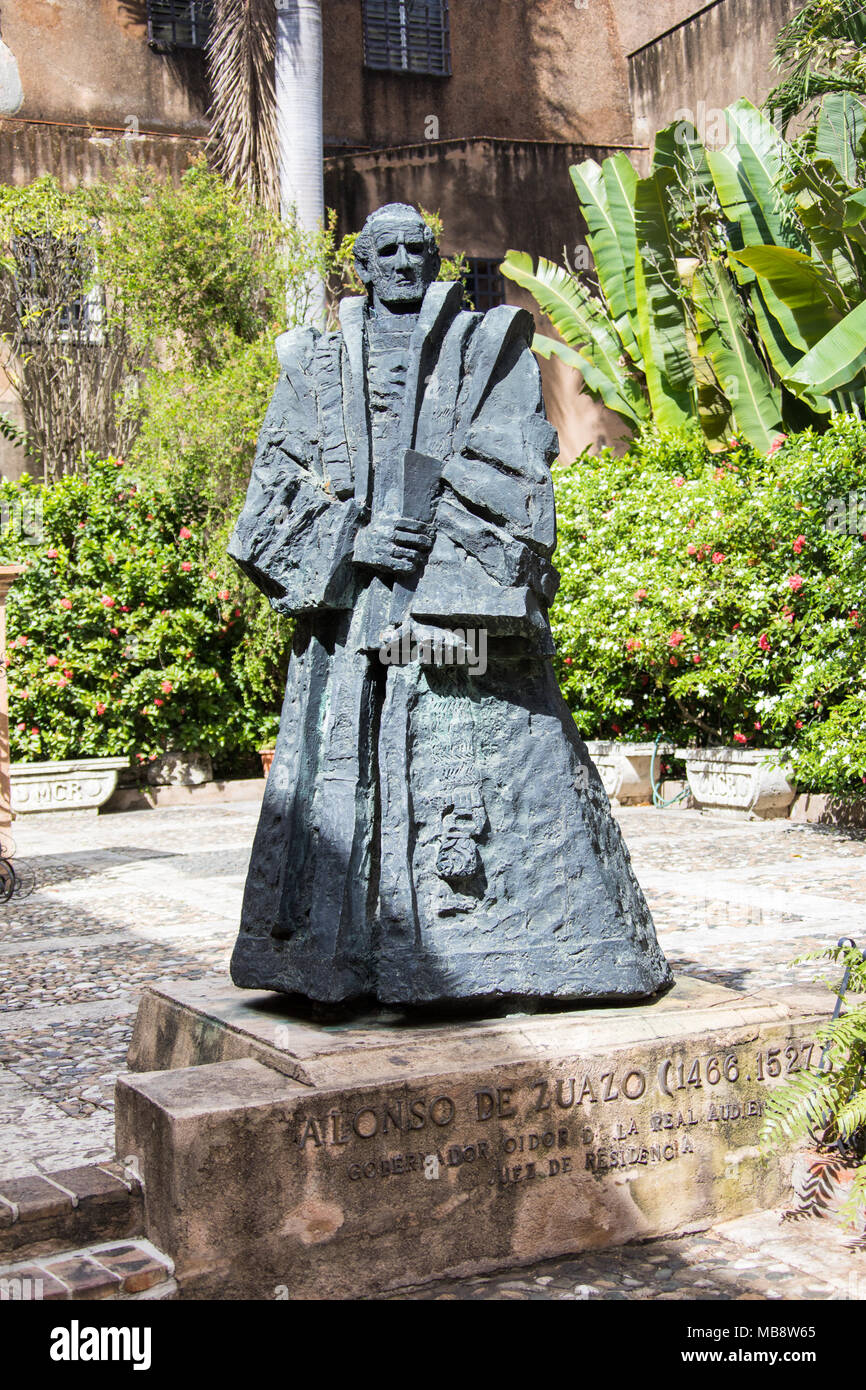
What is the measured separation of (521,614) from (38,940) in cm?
488

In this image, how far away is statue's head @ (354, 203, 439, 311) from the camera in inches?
159

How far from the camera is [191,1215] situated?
10.5 ft

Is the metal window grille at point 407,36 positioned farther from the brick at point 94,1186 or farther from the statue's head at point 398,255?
the brick at point 94,1186

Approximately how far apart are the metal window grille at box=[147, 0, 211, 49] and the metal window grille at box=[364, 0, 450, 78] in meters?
2.40

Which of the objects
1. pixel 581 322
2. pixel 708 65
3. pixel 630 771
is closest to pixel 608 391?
pixel 581 322

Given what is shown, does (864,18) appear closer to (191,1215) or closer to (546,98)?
(546,98)

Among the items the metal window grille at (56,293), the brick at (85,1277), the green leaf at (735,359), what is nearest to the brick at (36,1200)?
the brick at (85,1277)

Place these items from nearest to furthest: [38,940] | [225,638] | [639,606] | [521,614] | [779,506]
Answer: [521,614]
[38,940]
[779,506]
[639,606]
[225,638]

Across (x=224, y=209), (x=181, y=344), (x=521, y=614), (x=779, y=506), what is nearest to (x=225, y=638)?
(x=181, y=344)

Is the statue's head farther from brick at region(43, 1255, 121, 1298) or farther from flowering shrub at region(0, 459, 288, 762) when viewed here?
flowering shrub at region(0, 459, 288, 762)

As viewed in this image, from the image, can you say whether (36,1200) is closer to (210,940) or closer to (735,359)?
(210,940)

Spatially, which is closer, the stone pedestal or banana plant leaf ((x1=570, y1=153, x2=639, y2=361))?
the stone pedestal

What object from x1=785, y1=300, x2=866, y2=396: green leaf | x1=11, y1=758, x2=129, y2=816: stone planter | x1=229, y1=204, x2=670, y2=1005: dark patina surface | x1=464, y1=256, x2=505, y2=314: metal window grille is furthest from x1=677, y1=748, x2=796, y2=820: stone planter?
x1=464, y1=256, x2=505, y2=314: metal window grille

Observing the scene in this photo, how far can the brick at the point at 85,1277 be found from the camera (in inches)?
126
